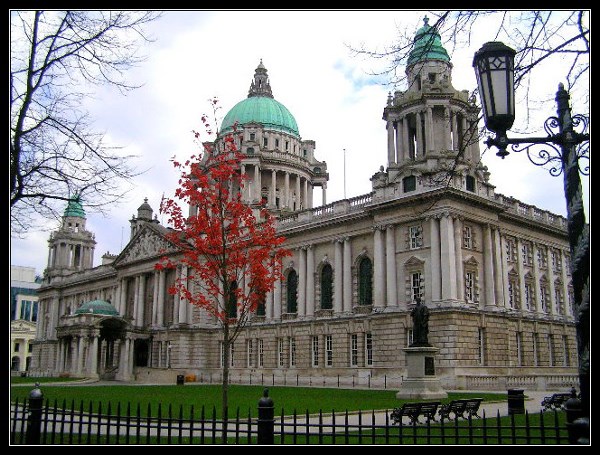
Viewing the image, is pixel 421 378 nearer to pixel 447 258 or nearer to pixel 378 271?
pixel 447 258

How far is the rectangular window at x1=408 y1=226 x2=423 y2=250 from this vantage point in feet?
153

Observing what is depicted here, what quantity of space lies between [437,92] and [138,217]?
48046 mm

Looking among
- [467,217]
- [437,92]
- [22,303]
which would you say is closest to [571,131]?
[467,217]

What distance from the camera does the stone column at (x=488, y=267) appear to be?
46.4 m

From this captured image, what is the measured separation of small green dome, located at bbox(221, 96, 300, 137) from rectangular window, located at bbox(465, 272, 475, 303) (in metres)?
47.2

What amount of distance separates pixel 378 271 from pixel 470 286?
23.1ft

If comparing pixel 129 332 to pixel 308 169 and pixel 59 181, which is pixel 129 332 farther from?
pixel 59 181

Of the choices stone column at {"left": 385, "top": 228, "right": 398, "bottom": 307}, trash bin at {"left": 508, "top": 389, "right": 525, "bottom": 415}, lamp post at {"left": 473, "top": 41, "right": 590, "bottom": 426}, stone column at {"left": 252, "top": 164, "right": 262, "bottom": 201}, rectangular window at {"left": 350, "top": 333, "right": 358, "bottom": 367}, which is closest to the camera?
lamp post at {"left": 473, "top": 41, "right": 590, "bottom": 426}

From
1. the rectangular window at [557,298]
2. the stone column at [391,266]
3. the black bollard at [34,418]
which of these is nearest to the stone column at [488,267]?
the stone column at [391,266]

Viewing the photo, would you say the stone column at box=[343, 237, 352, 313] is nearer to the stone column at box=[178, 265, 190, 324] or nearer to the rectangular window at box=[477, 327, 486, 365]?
the rectangular window at box=[477, 327, 486, 365]

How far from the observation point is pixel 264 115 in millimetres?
88688

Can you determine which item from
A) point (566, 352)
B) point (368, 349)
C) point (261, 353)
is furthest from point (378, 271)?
point (566, 352)

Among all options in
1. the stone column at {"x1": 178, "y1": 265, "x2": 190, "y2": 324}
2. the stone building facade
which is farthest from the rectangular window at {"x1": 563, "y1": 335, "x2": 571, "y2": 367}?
the stone column at {"x1": 178, "y1": 265, "x2": 190, "y2": 324}

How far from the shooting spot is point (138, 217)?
276ft
